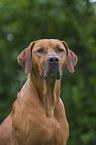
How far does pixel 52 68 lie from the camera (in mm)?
3734

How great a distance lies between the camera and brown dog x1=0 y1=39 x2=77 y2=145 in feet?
12.2

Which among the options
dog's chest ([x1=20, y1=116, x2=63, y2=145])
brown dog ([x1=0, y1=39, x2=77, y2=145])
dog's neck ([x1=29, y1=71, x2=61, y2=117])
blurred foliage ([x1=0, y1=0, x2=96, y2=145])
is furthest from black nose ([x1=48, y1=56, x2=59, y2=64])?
blurred foliage ([x1=0, y1=0, x2=96, y2=145])

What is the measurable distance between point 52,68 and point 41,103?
0.56 meters

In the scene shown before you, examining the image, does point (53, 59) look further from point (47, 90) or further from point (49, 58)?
point (47, 90)

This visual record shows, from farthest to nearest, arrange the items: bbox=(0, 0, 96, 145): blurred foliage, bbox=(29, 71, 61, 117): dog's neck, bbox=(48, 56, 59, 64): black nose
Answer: bbox=(0, 0, 96, 145): blurred foliage, bbox=(29, 71, 61, 117): dog's neck, bbox=(48, 56, 59, 64): black nose

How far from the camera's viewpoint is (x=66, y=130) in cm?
398

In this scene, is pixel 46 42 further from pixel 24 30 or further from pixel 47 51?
pixel 24 30

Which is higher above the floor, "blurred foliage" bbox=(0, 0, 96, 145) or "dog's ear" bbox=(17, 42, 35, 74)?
"dog's ear" bbox=(17, 42, 35, 74)

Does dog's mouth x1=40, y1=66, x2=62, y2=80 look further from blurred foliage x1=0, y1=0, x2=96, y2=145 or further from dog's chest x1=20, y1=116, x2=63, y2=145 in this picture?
blurred foliage x1=0, y1=0, x2=96, y2=145

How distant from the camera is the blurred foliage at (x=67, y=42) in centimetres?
842

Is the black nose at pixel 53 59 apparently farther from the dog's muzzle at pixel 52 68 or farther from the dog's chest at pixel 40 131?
the dog's chest at pixel 40 131

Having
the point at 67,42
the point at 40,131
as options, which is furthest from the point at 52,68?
the point at 67,42

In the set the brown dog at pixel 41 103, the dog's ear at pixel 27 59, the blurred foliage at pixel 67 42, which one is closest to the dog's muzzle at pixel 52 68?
the brown dog at pixel 41 103

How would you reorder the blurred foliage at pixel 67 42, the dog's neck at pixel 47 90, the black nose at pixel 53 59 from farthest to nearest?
the blurred foliage at pixel 67 42 → the dog's neck at pixel 47 90 → the black nose at pixel 53 59
